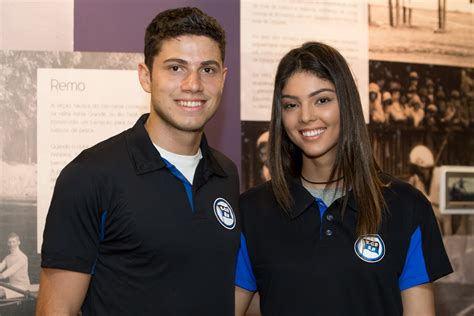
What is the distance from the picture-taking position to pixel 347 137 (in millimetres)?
1861

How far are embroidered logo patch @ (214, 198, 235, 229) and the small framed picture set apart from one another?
4.28 ft

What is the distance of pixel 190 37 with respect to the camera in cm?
181

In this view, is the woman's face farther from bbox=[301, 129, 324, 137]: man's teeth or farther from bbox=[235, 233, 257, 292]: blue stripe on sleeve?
bbox=[235, 233, 257, 292]: blue stripe on sleeve

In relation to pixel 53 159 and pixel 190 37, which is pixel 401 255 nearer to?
pixel 190 37

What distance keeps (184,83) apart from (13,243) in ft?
3.46

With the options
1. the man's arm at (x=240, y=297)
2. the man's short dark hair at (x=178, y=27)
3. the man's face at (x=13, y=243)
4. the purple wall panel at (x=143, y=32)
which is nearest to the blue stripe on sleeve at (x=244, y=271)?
the man's arm at (x=240, y=297)

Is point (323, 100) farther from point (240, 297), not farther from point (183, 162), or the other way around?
point (240, 297)

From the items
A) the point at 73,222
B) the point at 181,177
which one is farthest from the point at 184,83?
the point at 73,222

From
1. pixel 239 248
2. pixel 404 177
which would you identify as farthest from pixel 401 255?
pixel 404 177

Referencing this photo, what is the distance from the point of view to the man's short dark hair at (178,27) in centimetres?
180

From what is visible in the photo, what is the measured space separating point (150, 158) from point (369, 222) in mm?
641

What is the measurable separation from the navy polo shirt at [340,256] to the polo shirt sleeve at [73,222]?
1.66 ft

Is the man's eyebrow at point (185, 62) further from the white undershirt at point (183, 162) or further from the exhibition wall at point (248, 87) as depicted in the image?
the exhibition wall at point (248, 87)

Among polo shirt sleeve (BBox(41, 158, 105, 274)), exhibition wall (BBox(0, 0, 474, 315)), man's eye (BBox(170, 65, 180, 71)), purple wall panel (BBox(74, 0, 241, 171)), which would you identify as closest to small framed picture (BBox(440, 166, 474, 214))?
exhibition wall (BBox(0, 0, 474, 315))
